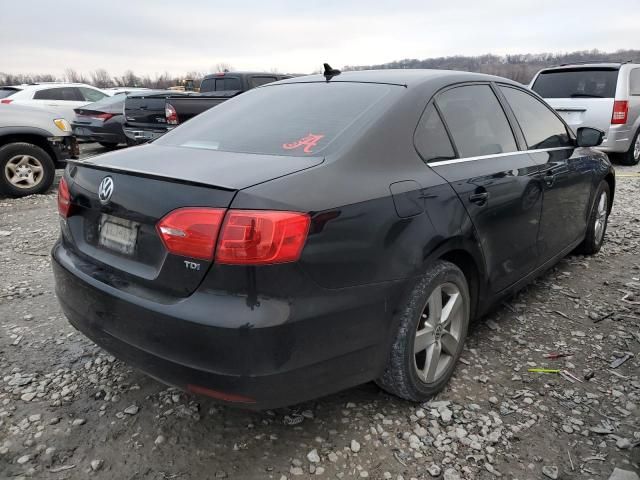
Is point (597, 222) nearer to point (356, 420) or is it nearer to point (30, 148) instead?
point (356, 420)

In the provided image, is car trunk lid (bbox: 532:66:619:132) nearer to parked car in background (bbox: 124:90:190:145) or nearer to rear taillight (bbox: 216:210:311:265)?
parked car in background (bbox: 124:90:190:145)

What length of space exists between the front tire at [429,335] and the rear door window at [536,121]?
1.34 meters

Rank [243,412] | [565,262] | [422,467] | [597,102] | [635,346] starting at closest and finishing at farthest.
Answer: [422,467], [243,412], [635,346], [565,262], [597,102]

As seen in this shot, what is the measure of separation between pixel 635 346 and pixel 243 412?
2.40 m

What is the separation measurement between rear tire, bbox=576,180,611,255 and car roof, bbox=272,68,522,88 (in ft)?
6.14

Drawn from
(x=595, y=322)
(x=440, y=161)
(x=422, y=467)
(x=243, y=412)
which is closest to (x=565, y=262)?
(x=595, y=322)

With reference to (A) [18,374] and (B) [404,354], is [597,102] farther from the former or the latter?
(A) [18,374]

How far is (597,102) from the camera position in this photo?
846 centimetres

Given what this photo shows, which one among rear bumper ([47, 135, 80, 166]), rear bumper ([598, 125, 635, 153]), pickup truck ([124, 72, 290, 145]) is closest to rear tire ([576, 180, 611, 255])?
rear bumper ([598, 125, 635, 153])

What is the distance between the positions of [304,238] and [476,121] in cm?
159

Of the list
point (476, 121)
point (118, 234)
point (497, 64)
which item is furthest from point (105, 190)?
point (497, 64)

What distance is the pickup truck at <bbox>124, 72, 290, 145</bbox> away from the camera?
773 cm

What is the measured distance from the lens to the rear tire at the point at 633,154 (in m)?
9.05

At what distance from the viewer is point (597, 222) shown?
445 cm
